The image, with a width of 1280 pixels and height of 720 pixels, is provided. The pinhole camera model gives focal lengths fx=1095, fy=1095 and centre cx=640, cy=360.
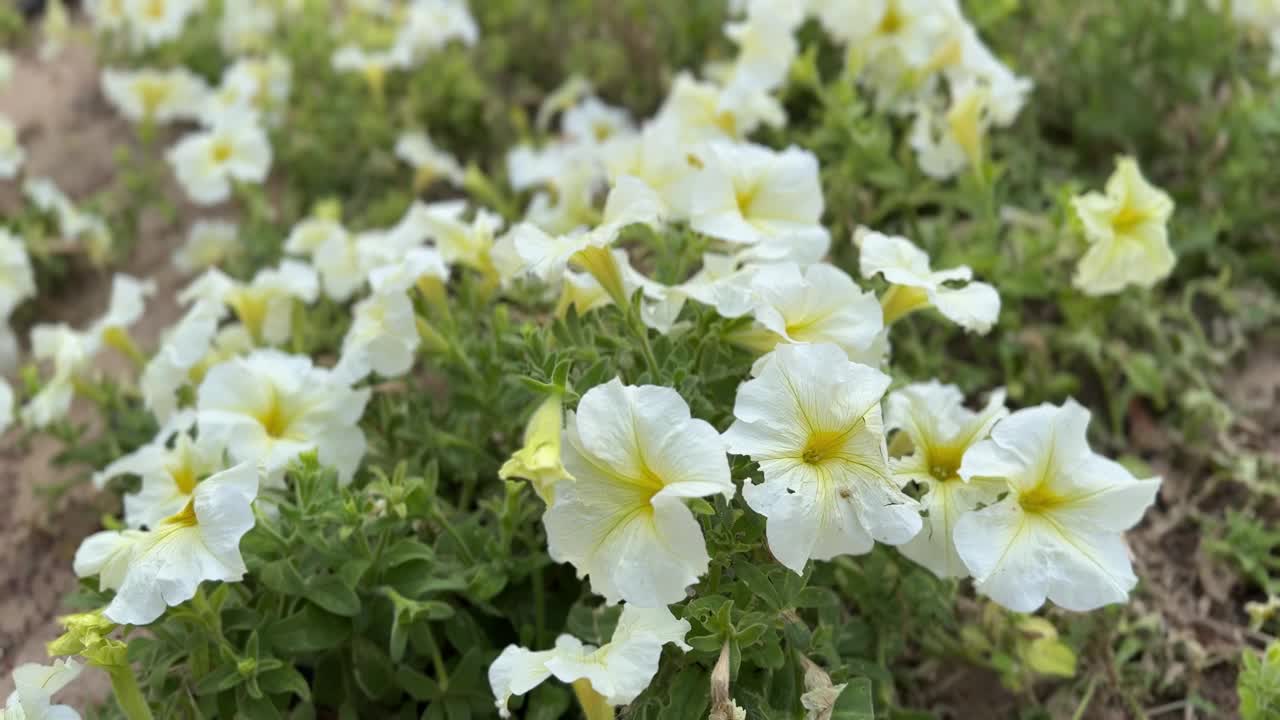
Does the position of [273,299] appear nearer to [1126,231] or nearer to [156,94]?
[156,94]

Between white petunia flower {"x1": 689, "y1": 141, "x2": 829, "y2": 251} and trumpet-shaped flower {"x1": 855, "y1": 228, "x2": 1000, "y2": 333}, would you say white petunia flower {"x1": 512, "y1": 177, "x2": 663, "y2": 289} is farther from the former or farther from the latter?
trumpet-shaped flower {"x1": 855, "y1": 228, "x2": 1000, "y2": 333}

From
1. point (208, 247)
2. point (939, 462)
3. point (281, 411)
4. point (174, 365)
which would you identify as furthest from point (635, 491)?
point (208, 247)

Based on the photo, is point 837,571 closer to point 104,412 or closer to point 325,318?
point 325,318

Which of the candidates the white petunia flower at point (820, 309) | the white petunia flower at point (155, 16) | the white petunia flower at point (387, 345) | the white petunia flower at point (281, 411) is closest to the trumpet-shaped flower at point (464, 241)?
the white petunia flower at point (387, 345)

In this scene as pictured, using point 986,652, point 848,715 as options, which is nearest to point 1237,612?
point 986,652

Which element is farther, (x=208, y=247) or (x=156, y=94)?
(x=156, y=94)

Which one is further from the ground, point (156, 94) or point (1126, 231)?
point (1126, 231)
